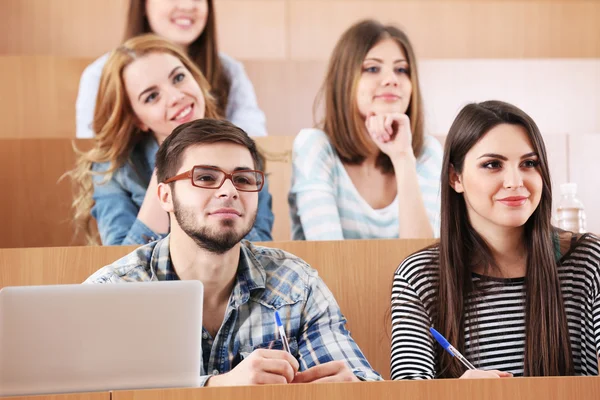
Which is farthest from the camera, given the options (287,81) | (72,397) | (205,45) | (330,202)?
(287,81)

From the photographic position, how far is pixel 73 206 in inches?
76.5

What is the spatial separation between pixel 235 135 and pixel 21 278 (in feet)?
1.38

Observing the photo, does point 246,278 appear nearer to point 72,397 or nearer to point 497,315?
point 497,315

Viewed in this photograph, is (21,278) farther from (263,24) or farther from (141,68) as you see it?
(263,24)

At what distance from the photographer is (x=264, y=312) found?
1.33 metres

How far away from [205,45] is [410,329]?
113 cm

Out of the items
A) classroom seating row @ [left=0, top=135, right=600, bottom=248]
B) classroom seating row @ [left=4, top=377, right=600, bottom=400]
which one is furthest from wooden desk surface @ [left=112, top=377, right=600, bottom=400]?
classroom seating row @ [left=0, top=135, right=600, bottom=248]

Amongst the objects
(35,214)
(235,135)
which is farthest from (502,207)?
(35,214)

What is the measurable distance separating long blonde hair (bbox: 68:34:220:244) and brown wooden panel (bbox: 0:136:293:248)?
47 millimetres

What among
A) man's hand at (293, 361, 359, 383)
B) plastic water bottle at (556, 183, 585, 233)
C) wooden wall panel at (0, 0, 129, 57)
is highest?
wooden wall panel at (0, 0, 129, 57)

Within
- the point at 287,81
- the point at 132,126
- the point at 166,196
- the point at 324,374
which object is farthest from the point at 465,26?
the point at 324,374

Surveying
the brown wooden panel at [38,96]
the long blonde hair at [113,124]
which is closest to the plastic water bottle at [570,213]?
the long blonde hair at [113,124]

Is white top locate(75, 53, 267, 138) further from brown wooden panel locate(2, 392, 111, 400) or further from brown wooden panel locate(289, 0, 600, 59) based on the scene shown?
brown wooden panel locate(2, 392, 111, 400)

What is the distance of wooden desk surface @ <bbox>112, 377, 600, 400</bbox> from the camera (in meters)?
0.89
